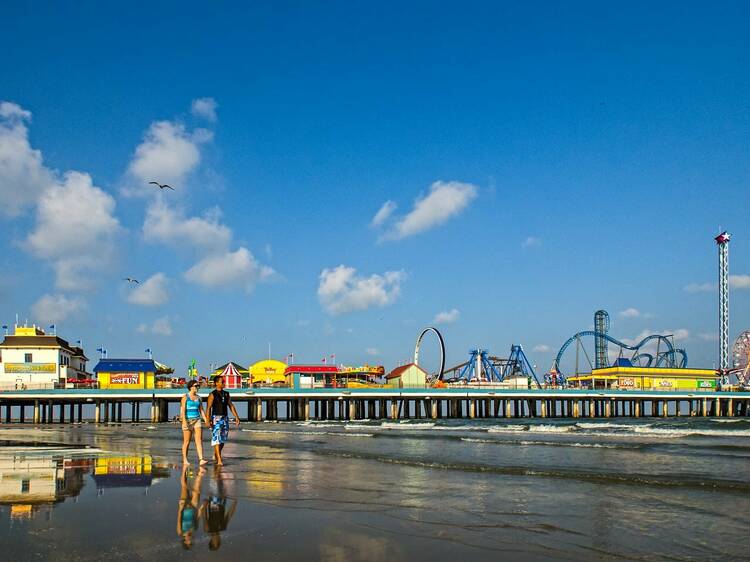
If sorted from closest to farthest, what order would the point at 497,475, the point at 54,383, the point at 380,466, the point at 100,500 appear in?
the point at 100,500
the point at 497,475
the point at 380,466
the point at 54,383

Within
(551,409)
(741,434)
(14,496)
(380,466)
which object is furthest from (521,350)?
(14,496)

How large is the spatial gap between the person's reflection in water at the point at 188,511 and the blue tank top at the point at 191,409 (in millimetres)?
2370

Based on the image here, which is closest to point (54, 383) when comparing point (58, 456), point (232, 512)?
point (58, 456)

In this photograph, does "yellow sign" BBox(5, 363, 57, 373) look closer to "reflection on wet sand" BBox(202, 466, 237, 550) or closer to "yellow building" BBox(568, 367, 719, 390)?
"reflection on wet sand" BBox(202, 466, 237, 550)

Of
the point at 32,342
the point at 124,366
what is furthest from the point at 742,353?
the point at 32,342

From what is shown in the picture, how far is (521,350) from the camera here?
112m

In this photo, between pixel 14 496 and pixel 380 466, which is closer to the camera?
pixel 14 496

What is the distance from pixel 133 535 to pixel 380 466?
27.8 ft

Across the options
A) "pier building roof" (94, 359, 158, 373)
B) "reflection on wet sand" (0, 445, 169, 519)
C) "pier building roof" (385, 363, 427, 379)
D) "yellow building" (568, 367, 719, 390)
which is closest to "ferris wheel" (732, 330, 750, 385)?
"yellow building" (568, 367, 719, 390)

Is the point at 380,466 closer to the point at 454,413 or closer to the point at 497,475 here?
the point at 497,475

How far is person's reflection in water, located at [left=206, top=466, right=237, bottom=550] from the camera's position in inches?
245

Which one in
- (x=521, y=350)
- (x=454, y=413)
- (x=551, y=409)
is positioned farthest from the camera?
(x=521, y=350)

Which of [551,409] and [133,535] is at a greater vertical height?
[133,535]

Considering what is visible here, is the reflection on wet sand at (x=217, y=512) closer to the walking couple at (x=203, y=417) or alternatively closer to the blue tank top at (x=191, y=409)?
the walking couple at (x=203, y=417)
